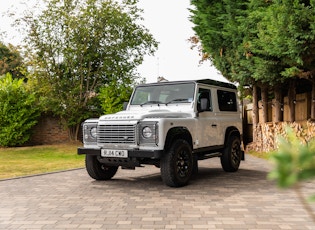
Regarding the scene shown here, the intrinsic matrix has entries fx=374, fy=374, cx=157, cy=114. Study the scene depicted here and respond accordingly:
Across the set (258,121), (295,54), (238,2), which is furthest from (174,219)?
(258,121)

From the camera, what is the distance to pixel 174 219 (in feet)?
16.0

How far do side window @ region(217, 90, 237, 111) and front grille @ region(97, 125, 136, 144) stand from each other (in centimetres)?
289

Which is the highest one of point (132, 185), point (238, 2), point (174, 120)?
point (238, 2)

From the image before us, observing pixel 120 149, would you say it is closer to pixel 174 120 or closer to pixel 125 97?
pixel 174 120

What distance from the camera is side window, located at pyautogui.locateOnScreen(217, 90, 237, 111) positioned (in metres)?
9.16

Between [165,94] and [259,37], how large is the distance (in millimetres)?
3417

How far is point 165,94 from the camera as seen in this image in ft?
28.0

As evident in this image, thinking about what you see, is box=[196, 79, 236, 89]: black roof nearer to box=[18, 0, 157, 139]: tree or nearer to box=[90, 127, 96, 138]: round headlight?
box=[90, 127, 96, 138]: round headlight

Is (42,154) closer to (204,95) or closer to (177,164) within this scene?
(204,95)

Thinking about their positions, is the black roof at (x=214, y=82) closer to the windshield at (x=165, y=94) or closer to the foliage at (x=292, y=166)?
the windshield at (x=165, y=94)

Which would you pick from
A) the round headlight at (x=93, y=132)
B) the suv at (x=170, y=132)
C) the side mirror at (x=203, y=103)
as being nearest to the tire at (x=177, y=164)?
the suv at (x=170, y=132)

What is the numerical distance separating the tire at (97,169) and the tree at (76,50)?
11655 mm

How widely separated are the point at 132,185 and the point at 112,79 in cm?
1356

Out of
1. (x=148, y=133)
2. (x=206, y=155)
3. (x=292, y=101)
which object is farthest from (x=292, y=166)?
(x=292, y=101)
